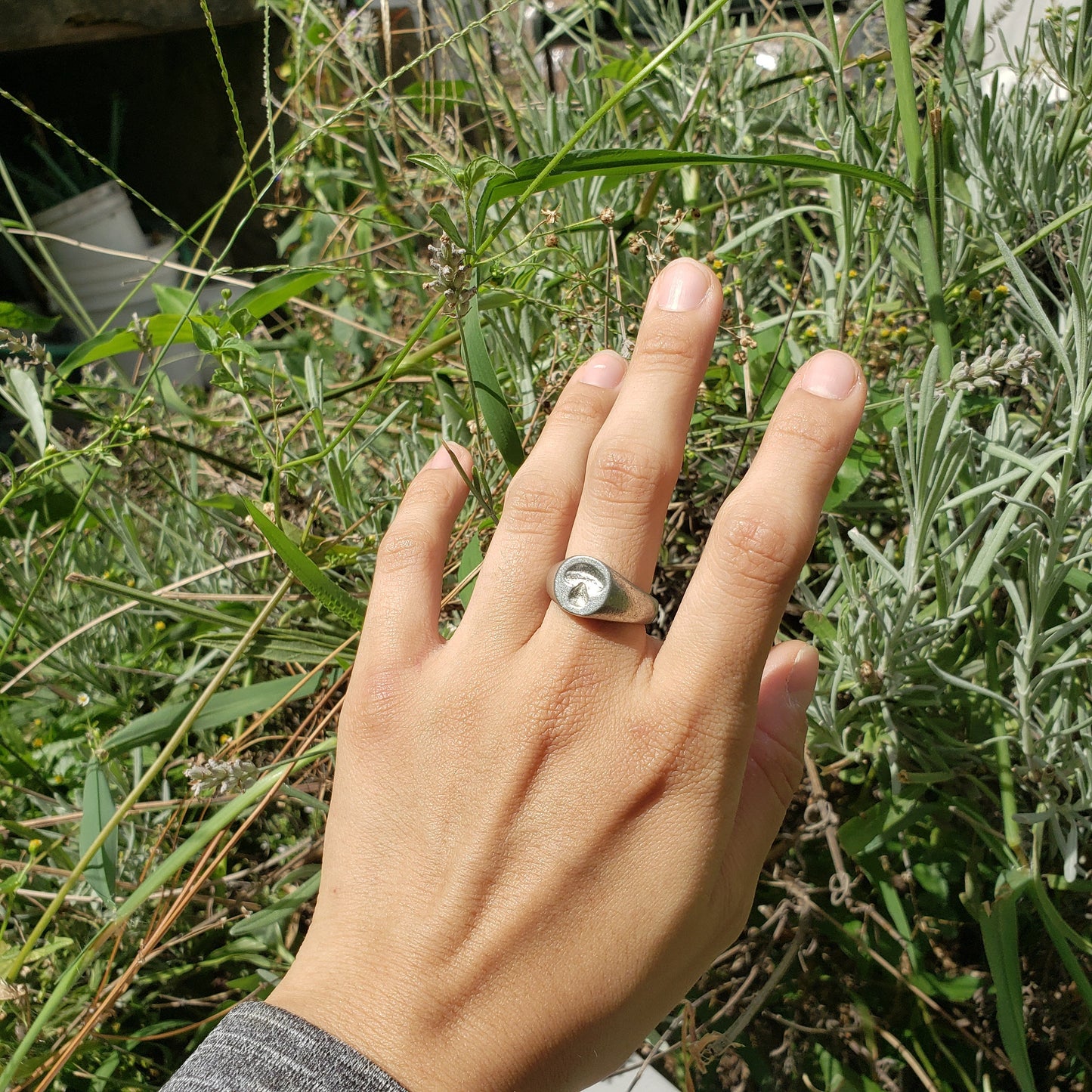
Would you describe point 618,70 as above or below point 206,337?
above

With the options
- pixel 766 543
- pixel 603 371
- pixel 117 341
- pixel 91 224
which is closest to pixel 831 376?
pixel 766 543

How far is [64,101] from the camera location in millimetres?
4414

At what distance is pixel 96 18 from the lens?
3174 mm

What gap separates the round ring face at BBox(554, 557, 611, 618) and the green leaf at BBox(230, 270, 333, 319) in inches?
23.3

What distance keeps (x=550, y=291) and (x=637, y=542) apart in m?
0.67

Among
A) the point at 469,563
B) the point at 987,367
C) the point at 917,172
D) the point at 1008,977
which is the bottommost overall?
the point at 1008,977

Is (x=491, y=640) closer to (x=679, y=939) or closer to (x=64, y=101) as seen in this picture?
(x=679, y=939)

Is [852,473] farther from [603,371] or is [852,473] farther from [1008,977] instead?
[1008,977]

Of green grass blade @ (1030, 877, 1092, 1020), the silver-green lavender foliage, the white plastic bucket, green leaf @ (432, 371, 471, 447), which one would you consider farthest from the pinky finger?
the white plastic bucket

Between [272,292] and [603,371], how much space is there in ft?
1.73

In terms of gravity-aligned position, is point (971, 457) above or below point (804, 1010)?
above

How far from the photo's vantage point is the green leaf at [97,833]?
110 centimetres

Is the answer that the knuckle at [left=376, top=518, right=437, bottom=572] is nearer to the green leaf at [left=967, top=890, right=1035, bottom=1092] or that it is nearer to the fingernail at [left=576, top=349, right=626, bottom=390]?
the fingernail at [left=576, top=349, right=626, bottom=390]

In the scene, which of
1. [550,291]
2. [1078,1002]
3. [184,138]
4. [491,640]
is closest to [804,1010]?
[1078,1002]
